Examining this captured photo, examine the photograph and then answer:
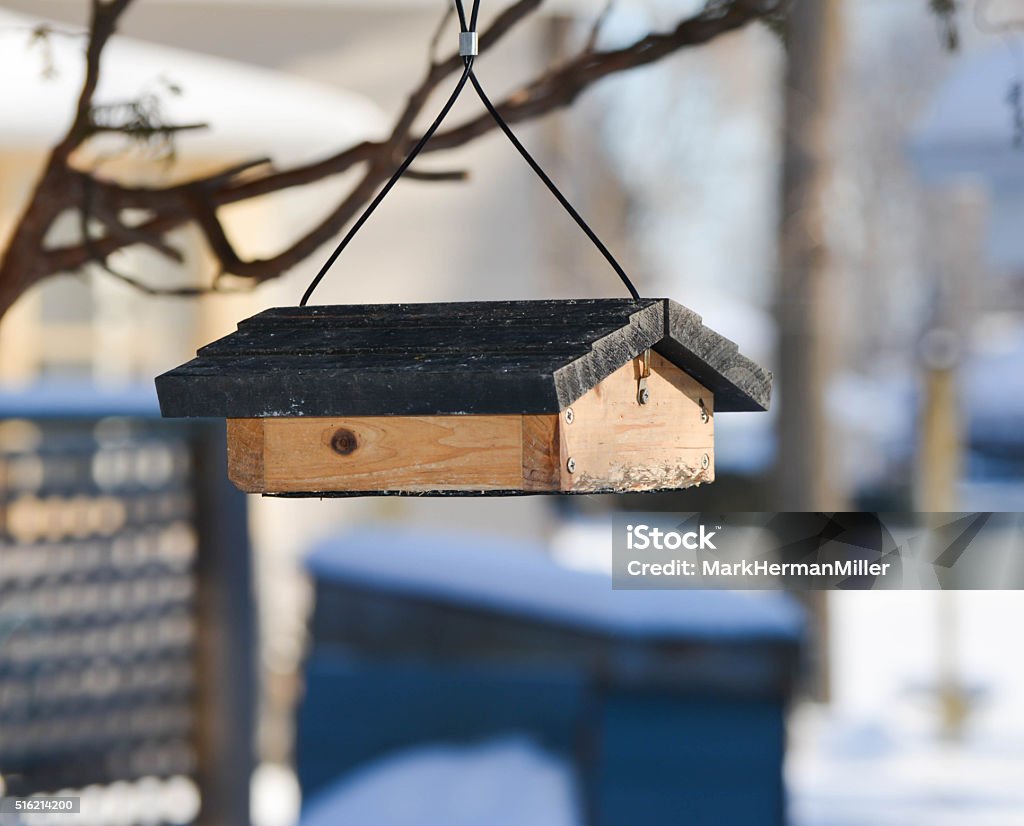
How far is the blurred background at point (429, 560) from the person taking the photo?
3.63 m

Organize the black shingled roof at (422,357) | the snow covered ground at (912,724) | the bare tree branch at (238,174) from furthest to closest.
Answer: the snow covered ground at (912,724)
the bare tree branch at (238,174)
the black shingled roof at (422,357)

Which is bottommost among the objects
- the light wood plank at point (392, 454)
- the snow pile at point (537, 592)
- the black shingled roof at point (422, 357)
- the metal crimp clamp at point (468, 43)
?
the snow pile at point (537, 592)

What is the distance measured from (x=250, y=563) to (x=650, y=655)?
126cm

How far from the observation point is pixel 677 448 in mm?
1707

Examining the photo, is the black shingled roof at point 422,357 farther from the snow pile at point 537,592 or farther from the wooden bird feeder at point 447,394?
the snow pile at point 537,592

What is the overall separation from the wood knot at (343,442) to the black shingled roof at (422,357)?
0.31 feet

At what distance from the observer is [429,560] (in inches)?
166

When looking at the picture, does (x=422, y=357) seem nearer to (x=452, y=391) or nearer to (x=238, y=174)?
(x=452, y=391)

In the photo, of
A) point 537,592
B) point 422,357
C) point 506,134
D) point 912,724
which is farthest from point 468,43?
point 912,724

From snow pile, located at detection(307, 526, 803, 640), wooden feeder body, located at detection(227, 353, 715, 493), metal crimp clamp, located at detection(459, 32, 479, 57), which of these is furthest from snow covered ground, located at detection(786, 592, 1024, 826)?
metal crimp clamp, located at detection(459, 32, 479, 57)

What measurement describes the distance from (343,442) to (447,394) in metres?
0.20

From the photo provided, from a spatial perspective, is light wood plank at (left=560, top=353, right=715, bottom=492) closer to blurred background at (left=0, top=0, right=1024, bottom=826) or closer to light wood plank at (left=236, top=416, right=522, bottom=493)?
light wood plank at (left=236, top=416, right=522, bottom=493)

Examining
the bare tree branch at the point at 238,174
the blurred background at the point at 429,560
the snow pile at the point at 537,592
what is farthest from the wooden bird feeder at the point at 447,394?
the snow pile at the point at 537,592

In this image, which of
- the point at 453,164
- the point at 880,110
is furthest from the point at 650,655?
the point at 880,110
